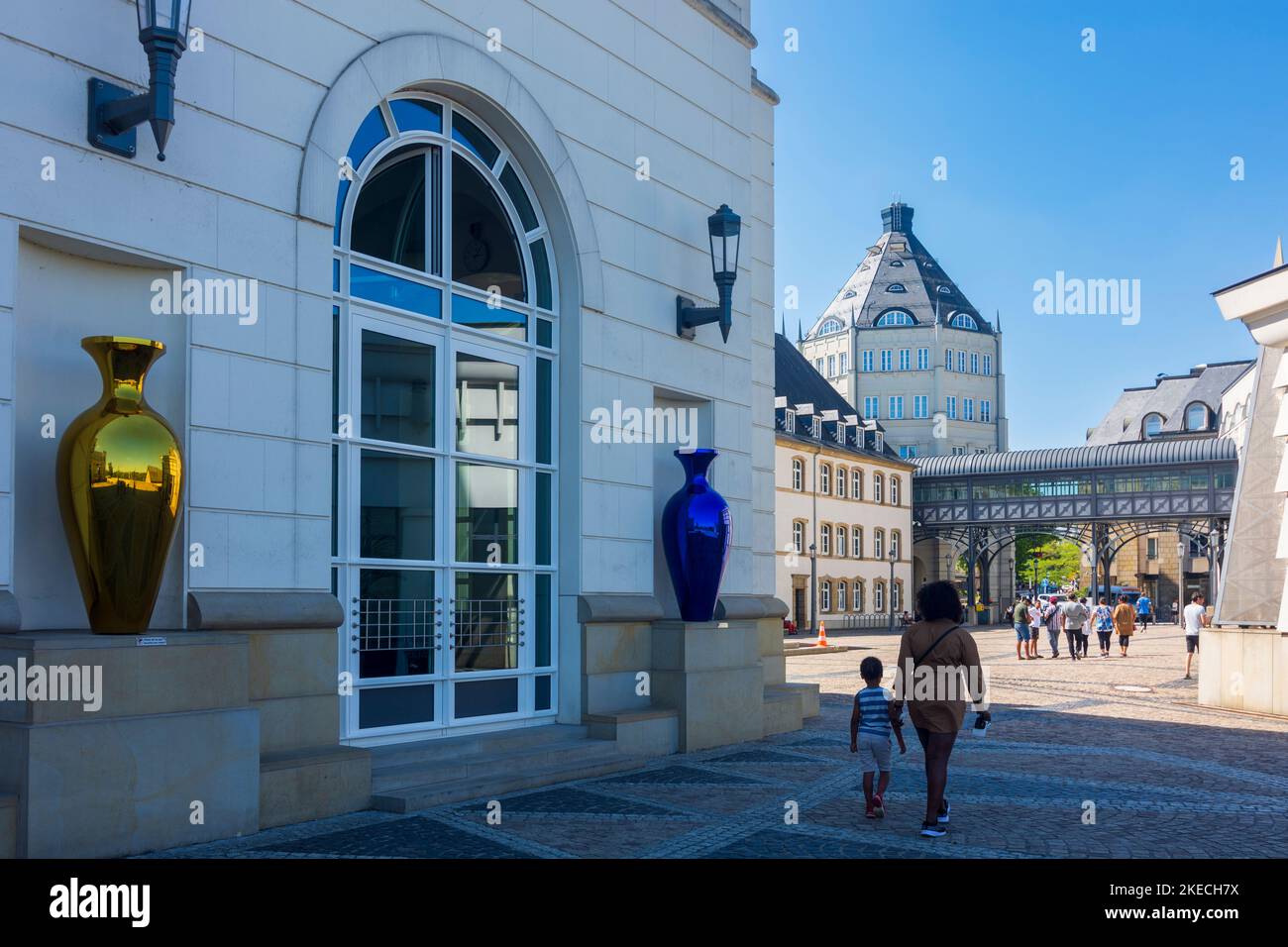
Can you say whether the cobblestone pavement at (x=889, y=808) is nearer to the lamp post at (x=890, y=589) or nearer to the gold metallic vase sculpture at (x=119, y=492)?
the gold metallic vase sculpture at (x=119, y=492)

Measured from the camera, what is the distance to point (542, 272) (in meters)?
11.4

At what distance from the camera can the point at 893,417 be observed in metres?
93.8

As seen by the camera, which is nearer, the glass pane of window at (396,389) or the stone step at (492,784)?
the stone step at (492,784)

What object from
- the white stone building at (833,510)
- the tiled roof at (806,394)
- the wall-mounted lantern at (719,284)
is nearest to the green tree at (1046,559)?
the white stone building at (833,510)

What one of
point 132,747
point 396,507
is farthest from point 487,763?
point 132,747

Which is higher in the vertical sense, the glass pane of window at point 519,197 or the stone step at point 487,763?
the glass pane of window at point 519,197

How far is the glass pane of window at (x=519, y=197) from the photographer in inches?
437

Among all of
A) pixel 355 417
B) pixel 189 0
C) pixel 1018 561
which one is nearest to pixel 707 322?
pixel 355 417

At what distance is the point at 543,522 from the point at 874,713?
3.95m

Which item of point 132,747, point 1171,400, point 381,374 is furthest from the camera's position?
point 1171,400

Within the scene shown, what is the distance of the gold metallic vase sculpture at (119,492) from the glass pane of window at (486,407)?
3.51 meters

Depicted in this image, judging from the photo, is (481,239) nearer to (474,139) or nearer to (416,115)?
(474,139)

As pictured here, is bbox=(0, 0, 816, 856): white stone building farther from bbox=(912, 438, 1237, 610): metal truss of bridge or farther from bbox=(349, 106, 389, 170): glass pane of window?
bbox=(912, 438, 1237, 610): metal truss of bridge
